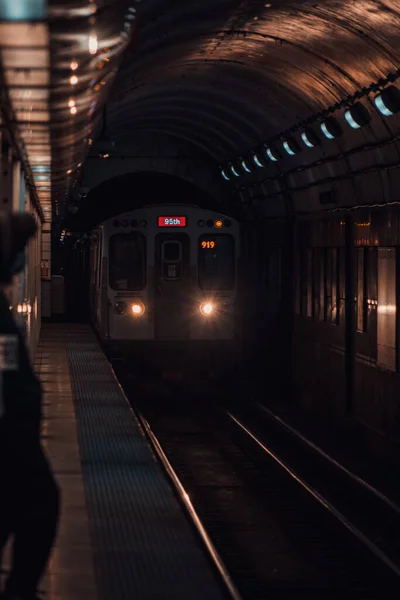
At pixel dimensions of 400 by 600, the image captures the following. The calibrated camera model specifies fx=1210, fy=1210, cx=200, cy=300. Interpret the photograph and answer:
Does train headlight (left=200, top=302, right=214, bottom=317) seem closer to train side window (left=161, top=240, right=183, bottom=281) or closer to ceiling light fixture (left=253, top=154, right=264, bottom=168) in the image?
train side window (left=161, top=240, right=183, bottom=281)

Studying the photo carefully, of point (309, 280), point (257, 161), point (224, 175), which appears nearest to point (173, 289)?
point (257, 161)

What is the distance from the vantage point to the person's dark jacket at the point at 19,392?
432 cm

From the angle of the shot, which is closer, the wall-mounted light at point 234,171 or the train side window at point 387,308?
the train side window at point 387,308

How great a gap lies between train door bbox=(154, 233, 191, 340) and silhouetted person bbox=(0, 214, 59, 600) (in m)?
17.3

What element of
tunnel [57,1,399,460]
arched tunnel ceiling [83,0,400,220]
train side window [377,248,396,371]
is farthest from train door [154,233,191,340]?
train side window [377,248,396,371]

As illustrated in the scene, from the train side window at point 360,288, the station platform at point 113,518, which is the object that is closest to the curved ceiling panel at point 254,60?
the train side window at point 360,288

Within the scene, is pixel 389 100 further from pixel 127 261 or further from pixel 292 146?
pixel 127 261

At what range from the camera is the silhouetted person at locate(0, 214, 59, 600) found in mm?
4273

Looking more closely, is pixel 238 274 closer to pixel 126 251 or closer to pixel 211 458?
pixel 126 251

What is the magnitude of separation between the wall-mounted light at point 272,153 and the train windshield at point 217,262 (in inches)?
82.2

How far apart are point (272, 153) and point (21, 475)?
1622cm

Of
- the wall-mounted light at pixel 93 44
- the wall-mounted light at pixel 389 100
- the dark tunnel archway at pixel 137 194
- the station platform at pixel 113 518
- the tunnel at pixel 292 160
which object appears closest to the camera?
the wall-mounted light at pixel 93 44

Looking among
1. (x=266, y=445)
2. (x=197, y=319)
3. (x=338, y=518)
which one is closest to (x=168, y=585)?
(x=338, y=518)

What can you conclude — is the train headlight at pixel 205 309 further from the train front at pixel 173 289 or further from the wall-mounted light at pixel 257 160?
the wall-mounted light at pixel 257 160
